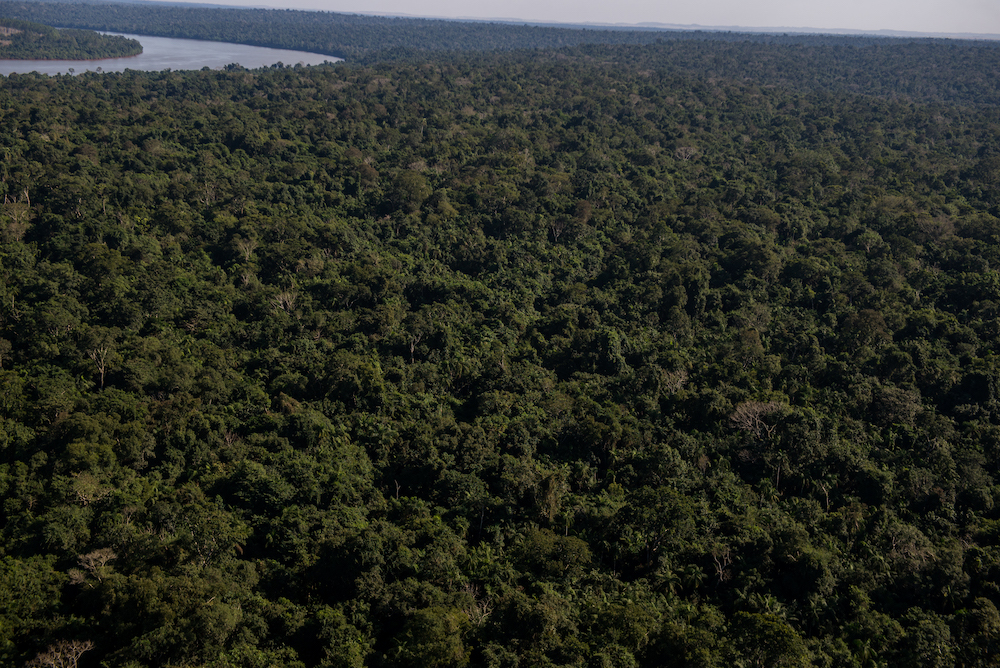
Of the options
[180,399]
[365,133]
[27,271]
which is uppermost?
[365,133]

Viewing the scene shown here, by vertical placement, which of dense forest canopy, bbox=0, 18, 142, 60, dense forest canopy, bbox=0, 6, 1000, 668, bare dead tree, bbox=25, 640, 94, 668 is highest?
dense forest canopy, bbox=0, 18, 142, 60

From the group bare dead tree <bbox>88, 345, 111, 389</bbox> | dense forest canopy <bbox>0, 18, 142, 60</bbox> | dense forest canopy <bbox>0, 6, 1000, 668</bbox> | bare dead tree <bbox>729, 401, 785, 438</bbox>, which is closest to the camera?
dense forest canopy <bbox>0, 6, 1000, 668</bbox>

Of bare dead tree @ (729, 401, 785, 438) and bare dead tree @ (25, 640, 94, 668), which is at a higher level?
bare dead tree @ (729, 401, 785, 438)

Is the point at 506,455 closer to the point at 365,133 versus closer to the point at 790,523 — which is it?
the point at 790,523

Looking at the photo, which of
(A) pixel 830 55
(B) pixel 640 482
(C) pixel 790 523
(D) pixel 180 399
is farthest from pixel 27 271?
(A) pixel 830 55

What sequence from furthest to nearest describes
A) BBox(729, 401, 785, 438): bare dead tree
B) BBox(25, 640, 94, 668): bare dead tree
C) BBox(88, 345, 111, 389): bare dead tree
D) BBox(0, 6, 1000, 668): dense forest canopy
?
BBox(88, 345, 111, 389): bare dead tree, BBox(729, 401, 785, 438): bare dead tree, BBox(0, 6, 1000, 668): dense forest canopy, BBox(25, 640, 94, 668): bare dead tree

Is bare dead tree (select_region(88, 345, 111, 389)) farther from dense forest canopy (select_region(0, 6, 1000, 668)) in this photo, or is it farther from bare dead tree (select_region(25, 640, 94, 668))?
bare dead tree (select_region(25, 640, 94, 668))

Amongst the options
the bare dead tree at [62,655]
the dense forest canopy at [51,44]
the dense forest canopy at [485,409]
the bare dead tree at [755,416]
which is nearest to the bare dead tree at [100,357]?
the dense forest canopy at [485,409]

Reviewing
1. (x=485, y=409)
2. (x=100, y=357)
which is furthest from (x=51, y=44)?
(x=485, y=409)

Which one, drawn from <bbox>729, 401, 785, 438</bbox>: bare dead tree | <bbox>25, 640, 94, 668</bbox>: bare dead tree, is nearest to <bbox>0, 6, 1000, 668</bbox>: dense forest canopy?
<bbox>25, 640, 94, 668</bbox>: bare dead tree
